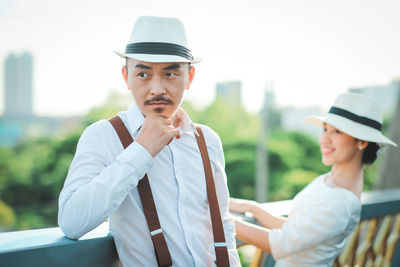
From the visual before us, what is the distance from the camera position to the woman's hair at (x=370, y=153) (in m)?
1.88

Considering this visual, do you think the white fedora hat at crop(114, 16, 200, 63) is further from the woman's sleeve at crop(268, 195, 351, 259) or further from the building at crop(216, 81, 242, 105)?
the building at crop(216, 81, 242, 105)

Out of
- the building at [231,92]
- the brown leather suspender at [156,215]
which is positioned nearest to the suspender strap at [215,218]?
the brown leather suspender at [156,215]

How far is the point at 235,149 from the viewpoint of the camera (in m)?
29.8

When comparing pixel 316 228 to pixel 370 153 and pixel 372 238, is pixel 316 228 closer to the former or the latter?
pixel 370 153

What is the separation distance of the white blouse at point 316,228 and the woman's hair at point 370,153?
0.71 ft

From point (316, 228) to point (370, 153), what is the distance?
1.67 ft

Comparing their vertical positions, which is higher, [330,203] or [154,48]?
[154,48]

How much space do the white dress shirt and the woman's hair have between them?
0.79m

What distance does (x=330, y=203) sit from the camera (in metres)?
1.70

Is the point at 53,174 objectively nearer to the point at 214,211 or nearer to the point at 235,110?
the point at 235,110

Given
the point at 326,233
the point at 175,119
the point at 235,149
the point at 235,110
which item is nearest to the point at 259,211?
the point at 326,233

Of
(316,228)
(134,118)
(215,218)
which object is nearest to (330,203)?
(316,228)

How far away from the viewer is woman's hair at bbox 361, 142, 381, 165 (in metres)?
1.88

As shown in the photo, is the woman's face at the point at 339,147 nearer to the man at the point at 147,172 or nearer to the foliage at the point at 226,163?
the man at the point at 147,172
